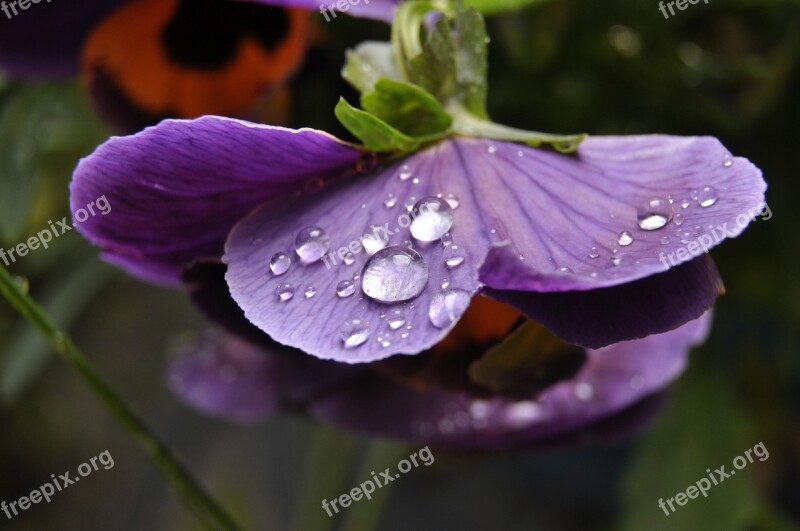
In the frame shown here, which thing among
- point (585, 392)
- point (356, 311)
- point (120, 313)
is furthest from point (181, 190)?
point (120, 313)
